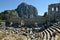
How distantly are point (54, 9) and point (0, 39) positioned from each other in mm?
38780

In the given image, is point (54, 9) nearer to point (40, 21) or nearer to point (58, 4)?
point (58, 4)

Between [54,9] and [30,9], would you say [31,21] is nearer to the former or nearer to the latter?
[54,9]

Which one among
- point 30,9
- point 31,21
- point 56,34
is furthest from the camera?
point 30,9

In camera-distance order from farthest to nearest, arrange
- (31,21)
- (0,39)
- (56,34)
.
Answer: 1. (31,21)
2. (0,39)
3. (56,34)

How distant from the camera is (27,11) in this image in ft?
236

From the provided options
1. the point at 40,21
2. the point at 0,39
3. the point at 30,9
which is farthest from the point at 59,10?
the point at 0,39

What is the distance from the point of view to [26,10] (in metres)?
71.6

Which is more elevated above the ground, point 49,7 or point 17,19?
point 49,7

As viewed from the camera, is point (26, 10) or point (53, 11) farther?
point (26, 10)

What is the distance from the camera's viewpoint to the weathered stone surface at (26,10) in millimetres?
69719

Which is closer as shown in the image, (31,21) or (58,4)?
(58,4)

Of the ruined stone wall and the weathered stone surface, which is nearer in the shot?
the ruined stone wall

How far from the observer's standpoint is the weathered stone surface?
69719 mm

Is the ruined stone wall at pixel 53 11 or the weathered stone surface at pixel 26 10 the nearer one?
the ruined stone wall at pixel 53 11
